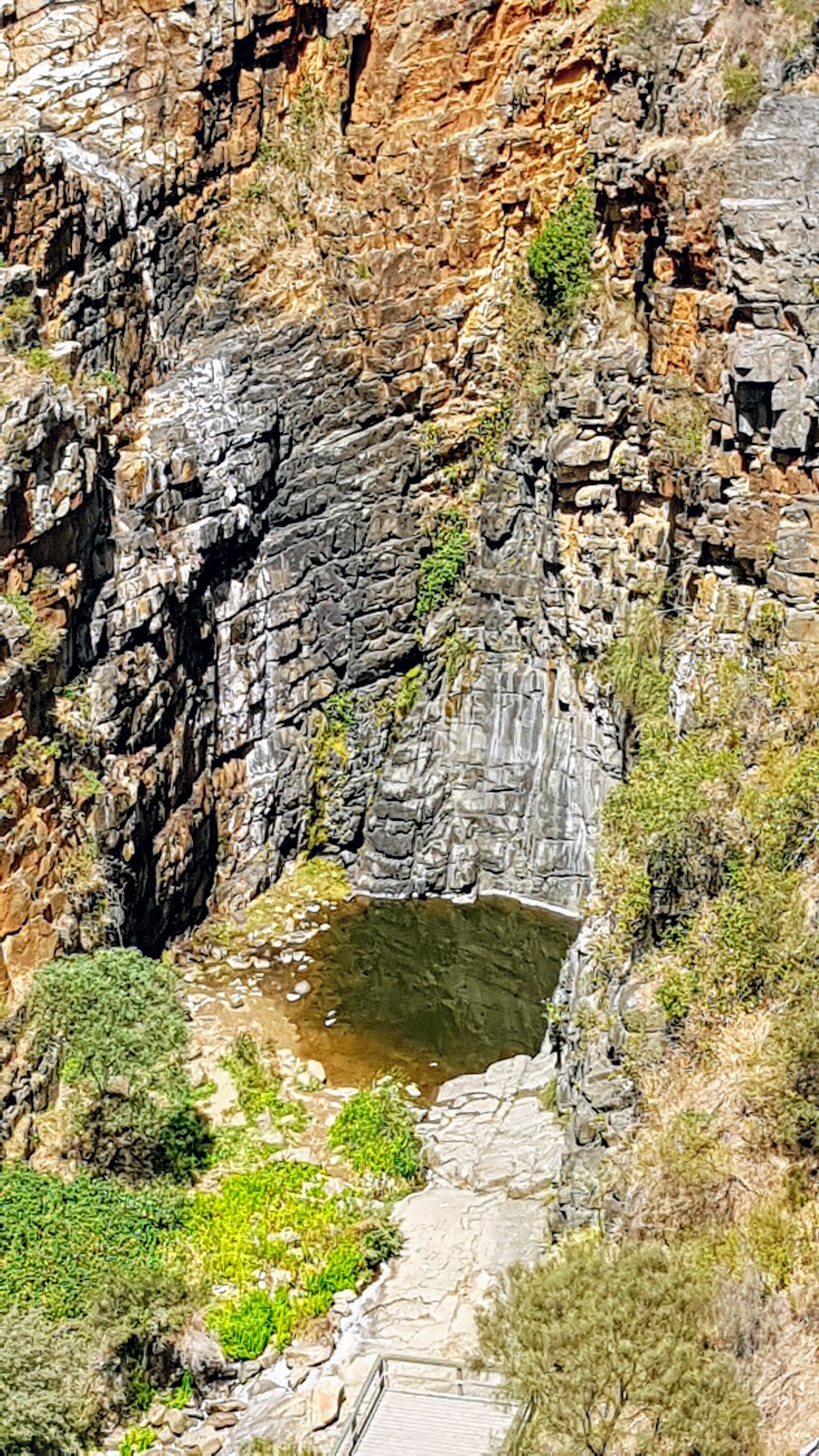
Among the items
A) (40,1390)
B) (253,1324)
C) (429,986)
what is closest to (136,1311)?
(253,1324)

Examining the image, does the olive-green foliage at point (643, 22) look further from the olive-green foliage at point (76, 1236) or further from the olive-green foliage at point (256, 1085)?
the olive-green foliage at point (76, 1236)

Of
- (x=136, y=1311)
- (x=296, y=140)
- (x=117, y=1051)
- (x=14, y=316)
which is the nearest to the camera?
(x=136, y=1311)

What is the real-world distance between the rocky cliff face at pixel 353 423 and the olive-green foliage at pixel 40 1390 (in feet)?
23.2

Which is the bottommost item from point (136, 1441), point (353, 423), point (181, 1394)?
point (181, 1394)

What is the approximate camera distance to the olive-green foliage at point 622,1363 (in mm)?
14258

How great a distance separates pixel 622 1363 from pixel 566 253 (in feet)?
66.7

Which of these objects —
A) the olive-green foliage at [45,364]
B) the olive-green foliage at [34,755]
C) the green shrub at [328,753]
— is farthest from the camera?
the green shrub at [328,753]

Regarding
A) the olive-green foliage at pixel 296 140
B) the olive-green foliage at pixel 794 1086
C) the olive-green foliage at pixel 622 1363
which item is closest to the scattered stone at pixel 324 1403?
the olive-green foliage at pixel 622 1363

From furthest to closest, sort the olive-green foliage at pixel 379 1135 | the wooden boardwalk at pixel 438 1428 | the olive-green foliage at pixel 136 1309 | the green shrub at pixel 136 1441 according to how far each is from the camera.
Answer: the olive-green foliage at pixel 379 1135
the olive-green foliage at pixel 136 1309
the green shrub at pixel 136 1441
the wooden boardwalk at pixel 438 1428

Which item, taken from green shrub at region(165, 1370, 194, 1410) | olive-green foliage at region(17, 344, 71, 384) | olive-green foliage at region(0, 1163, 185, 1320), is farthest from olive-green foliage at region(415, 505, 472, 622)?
green shrub at region(165, 1370, 194, 1410)

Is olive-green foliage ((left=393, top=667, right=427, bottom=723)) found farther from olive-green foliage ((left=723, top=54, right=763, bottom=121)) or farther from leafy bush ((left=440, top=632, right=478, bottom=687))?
olive-green foliage ((left=723, top=54, right=763, bottom=121))

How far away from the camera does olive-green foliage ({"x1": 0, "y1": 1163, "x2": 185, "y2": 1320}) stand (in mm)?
20297

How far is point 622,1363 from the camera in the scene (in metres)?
14.4

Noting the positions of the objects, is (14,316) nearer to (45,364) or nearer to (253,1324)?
(45,364)
